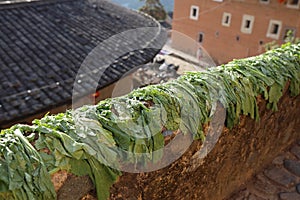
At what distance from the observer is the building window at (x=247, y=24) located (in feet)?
50.2

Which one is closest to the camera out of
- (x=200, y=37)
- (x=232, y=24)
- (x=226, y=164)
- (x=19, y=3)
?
(x=226, y=164)

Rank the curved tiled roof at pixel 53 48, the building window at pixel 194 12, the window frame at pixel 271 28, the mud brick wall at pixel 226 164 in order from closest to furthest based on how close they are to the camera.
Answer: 1. the mud brick wall at pixel 226 164
2. the curved tiled roof at pixel 53 48
3. the window frame at pixel 271 28
4. the building window at pixel 194 12

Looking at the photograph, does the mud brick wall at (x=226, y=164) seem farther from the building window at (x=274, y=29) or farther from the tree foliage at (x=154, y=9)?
the tree foliage at (x=154, y=9)

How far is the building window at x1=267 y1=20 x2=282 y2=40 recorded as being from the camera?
560 inches

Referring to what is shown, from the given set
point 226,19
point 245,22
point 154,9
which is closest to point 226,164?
point 245,22

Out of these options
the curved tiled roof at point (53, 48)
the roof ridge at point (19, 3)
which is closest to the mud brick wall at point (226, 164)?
the curved tiled roof at point (53, 48)

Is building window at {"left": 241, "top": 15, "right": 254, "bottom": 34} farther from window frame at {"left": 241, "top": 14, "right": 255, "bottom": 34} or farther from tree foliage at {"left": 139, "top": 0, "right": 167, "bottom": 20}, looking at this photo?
tree foliage at {"left": 139, "top": 0, "right": 167, "bottom": 20}

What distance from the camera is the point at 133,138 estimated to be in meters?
1.60

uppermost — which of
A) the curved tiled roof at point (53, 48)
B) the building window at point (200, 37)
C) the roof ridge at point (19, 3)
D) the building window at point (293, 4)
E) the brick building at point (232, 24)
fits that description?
the roof ridge at point (19, 3)

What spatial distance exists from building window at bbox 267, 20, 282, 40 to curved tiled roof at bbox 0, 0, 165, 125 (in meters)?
8.24

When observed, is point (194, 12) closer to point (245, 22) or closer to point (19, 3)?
point (245, 22)

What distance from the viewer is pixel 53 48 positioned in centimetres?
572

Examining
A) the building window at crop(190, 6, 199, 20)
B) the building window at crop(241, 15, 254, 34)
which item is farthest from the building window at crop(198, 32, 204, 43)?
the building window at crop(241, 15, 254, 34)

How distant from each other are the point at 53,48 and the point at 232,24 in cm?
1240
